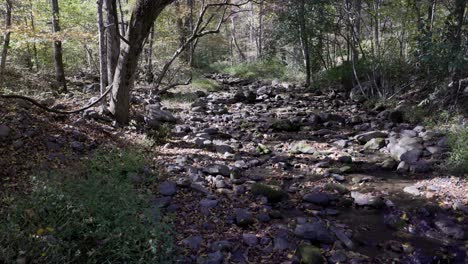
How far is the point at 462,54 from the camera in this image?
7.91 meters

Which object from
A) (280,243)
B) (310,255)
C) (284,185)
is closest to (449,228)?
(310,255)

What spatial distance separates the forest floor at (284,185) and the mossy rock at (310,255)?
0.01m

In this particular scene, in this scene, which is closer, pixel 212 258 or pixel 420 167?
pixel 212 258

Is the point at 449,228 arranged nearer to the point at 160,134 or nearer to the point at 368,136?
the point at 368,136

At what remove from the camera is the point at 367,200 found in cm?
520

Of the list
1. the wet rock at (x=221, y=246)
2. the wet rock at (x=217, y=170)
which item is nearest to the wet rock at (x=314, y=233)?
the wet rock at (x=221, y=246)

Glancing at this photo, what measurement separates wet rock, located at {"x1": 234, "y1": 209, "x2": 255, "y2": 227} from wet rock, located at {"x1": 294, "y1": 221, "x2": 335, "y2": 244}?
0.57 meters

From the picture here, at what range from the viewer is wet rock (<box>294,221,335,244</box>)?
4.14 metres

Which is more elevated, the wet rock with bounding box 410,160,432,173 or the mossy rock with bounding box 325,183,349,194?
the wet rock with bounding box 410,160,432,173

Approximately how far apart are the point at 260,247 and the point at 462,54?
689 centimetres

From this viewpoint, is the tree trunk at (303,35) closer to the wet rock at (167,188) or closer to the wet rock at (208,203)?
the wet rock at (167,188)

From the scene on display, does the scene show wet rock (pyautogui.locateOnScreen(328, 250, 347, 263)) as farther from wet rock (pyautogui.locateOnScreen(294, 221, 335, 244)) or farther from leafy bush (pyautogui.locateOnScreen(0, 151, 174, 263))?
leafy bush (pyautogui.locateOnScreen(0, 151, 174, 263))

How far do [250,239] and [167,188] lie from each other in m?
1.52

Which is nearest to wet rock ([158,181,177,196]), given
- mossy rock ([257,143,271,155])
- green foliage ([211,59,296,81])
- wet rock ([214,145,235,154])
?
wet rock ([214,145,235,154])
